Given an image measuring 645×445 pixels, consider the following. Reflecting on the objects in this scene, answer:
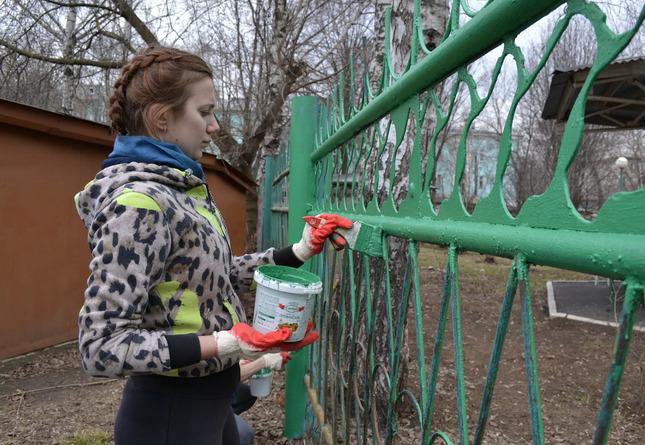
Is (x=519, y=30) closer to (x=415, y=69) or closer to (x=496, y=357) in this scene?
(x=415, y=69)

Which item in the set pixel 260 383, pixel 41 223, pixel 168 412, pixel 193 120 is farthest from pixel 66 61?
pixel 168 412

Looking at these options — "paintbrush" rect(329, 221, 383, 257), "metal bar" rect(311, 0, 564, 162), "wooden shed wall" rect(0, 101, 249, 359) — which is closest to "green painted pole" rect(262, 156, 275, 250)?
"wooden shed wall" rect(0, 101, 249, 359)

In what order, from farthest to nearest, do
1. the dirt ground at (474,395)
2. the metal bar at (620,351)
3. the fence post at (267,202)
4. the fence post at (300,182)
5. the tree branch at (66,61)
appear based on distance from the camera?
the tree branch at (66,61), the fence post at (267,202), the dirt ground at (474,395), the fence post at (300,182), the metal bar at (620,351)

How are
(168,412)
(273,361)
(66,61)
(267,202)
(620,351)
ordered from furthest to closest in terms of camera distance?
(66,61)
(267,202)
(273,361)
(168,412)
(620,351)

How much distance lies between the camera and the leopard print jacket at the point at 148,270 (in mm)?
1126

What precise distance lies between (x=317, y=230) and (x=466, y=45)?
3.19ft

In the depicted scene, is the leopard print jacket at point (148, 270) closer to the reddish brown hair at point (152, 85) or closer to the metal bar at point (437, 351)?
the reddish brown hair at point (152, 85)

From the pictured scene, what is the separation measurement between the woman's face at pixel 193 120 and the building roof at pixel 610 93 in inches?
88.0

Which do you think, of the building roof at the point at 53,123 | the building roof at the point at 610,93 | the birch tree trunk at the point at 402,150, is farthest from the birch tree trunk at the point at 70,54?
the building roof at the point at 610,93

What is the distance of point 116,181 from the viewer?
1.24m

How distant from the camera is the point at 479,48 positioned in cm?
87

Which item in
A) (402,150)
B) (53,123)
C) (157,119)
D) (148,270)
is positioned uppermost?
(53,123)

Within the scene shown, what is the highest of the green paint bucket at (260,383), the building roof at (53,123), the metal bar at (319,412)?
the building roof at (53,123)

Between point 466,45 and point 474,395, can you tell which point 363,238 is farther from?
point 474,395
